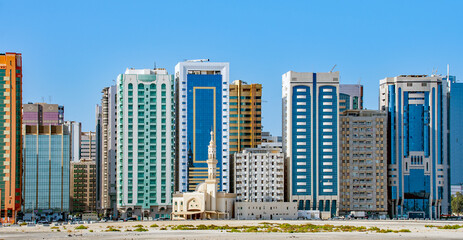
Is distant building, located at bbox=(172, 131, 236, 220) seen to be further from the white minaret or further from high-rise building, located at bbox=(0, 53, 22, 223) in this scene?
high-rise building, located at bbox=(0, 53, 22, 223)

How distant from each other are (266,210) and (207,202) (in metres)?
13.2

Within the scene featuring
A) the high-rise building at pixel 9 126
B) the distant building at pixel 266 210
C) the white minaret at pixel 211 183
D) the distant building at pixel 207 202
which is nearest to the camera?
the distant building at pixel 207 202

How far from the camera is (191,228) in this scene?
492ft

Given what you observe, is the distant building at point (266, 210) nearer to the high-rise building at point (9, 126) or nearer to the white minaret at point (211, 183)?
the white minaret at point (211, 183)

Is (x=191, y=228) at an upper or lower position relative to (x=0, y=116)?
lower

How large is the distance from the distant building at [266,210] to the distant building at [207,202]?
223 cm

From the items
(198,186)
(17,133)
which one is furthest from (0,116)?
(198,186)

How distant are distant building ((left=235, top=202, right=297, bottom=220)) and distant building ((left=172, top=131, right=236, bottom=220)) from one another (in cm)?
223

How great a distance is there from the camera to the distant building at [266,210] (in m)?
197

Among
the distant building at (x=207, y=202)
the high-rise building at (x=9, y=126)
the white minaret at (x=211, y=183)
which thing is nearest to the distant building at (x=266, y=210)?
the distant building at (x=207, y=202)

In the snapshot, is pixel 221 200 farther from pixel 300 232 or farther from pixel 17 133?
pixel 300 232

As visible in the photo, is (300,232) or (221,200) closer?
(300,232)

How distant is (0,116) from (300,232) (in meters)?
83.5

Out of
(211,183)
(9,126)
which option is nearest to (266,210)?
(211,183)
